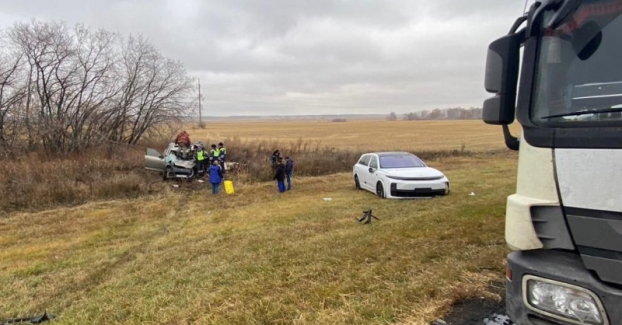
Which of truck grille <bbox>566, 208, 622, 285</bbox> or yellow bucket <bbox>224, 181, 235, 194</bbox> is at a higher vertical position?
truck grille <bbox>566, 208, 622, 285</bbox>

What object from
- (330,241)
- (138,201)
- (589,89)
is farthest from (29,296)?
(138,201)

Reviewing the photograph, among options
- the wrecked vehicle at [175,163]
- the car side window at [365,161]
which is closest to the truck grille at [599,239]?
the car side window at [365,161]

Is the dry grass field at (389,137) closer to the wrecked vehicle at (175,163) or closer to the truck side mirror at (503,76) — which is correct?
the truck side mirror at (503,76)

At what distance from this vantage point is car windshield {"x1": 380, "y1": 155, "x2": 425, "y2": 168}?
11133 mm

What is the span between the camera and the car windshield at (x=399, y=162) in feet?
36.5

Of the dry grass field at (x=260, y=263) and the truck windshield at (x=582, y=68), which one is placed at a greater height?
the truck windshield at (x=582, y=68)

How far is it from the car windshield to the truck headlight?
9.14 meters

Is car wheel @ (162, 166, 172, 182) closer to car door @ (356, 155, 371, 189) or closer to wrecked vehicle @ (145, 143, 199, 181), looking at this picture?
wrecked vehicle @ (145, 143, 199, 181)

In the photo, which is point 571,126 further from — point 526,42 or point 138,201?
point 138,201

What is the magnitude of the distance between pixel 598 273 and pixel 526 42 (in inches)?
50.7

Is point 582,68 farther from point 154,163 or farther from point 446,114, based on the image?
point 446,114

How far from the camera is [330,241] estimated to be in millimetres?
5934

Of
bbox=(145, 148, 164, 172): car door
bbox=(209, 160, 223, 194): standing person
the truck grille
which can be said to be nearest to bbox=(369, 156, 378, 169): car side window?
bbox=(209, 160, 223, 194): standing person

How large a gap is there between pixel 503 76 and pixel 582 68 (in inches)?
14.8
